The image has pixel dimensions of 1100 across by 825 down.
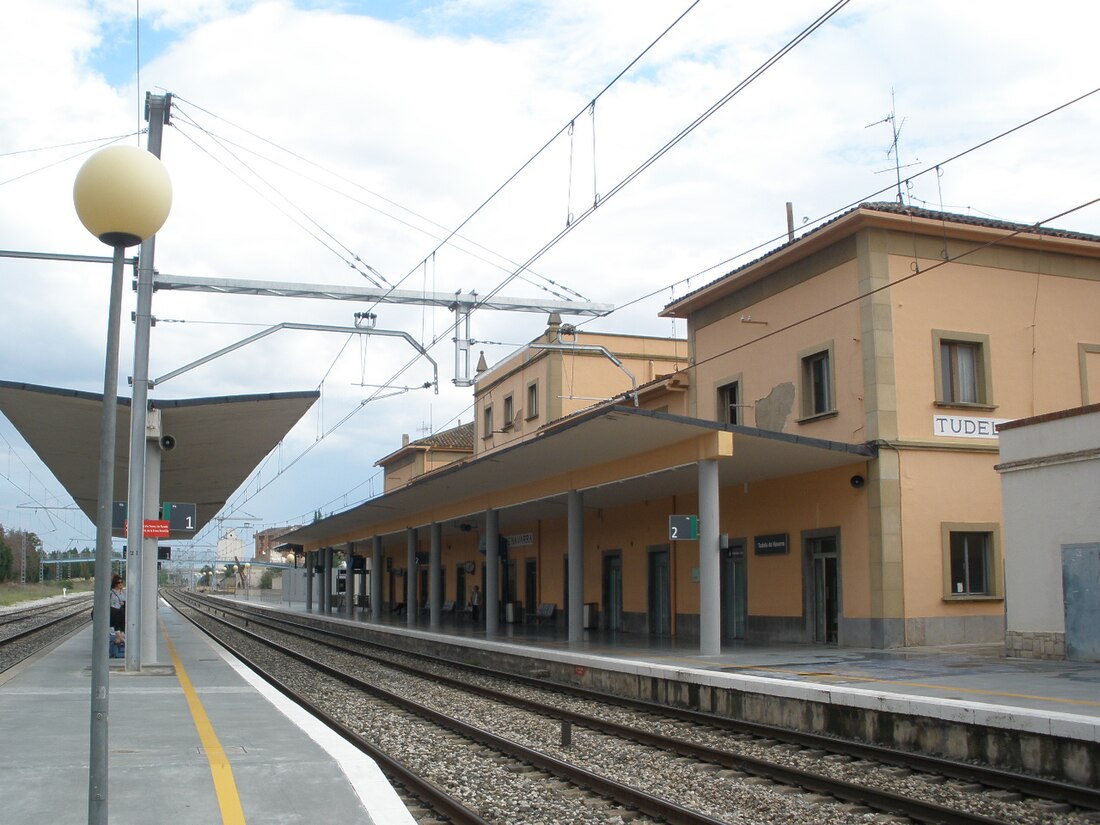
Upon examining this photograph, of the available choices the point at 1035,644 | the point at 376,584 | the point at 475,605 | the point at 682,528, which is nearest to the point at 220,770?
the point at 682,528

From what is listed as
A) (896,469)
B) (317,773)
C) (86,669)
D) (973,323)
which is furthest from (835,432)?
(317,773)

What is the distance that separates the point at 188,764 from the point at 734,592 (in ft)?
53.0

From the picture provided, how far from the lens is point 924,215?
60.4 feet

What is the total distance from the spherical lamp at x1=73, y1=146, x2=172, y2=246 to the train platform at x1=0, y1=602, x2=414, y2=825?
9.94 ft

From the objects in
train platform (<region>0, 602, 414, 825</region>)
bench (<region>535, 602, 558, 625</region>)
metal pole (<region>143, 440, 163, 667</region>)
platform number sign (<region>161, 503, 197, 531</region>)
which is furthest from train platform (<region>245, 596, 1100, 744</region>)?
bench (<region>535, 602, 558, 625</region>)

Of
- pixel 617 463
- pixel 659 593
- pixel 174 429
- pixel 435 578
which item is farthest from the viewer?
pixel 435 578

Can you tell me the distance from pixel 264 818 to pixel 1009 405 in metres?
17.0

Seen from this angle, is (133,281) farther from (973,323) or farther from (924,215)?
(973,323)

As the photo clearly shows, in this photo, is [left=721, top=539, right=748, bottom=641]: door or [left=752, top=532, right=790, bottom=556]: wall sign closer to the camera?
[left=752, top=532, right=790, bottom=556]: wall sign

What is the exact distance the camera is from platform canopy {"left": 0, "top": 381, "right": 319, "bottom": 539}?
1592 cm

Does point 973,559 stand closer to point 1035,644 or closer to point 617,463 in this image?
point 1035,644

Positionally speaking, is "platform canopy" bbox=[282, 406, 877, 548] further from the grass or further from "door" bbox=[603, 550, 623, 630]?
the grass

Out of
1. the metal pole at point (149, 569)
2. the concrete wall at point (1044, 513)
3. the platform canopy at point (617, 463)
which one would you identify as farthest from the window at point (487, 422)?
the concrete wall at point (1044, 513)

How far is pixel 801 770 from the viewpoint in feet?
28.9
